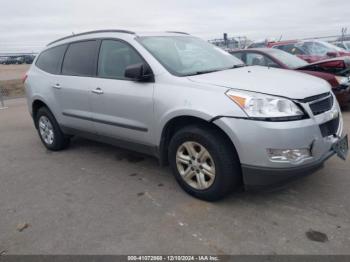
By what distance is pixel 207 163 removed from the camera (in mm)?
3408

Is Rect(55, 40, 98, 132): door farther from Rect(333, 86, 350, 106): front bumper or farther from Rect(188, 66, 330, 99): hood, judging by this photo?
Rect(333, 86, 350, 106): front bumper

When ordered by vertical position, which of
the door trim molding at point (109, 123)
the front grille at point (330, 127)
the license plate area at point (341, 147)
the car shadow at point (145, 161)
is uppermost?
the front grille at point (330, 127)

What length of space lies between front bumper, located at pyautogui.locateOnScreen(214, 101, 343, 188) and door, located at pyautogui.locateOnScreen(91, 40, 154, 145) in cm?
103

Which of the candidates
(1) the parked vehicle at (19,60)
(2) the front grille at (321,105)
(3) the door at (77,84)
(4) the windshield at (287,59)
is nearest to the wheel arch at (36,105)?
(3) the door at (77,84)

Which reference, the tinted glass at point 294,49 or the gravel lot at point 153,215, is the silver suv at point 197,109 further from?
the tinted glass at point 294,49

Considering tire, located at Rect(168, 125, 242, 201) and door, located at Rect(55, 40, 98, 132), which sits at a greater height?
door, located at Rect(55, 40, 98, 132)

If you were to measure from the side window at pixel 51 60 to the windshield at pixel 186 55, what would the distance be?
1.71 metres

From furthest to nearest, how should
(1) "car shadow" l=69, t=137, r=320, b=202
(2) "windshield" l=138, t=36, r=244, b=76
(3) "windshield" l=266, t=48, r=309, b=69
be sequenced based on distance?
(3) "windshield" l=266, t=48, r=309, b=69, (2) "windshield" l=138, t=36, r=244, b=76, (1) "car shadow" l=69, t=137, r=320, b=202

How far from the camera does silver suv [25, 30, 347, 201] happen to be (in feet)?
9.88

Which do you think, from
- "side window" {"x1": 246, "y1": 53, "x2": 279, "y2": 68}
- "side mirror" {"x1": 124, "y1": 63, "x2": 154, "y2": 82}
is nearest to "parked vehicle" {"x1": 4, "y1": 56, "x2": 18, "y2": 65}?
"side window" {"x1": 246, "y1": 53, "x2": 279, "y2": 68}

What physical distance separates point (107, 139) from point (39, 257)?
198cm

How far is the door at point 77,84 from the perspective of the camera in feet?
14.9

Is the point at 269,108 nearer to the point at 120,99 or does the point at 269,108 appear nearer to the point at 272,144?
the point at 272,144

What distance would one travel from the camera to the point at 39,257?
278cm
